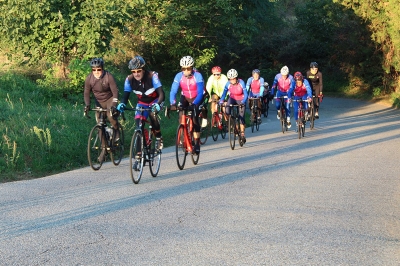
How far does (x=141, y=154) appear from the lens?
10.4 m

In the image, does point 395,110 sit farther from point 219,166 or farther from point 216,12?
point 219,166

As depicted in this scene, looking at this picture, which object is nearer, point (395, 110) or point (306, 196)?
point (306, 196)

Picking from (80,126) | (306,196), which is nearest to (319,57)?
(80,126)

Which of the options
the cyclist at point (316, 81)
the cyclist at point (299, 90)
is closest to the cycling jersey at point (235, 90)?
the cyclist at point (299, 90)

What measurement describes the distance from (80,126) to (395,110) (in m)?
22.2

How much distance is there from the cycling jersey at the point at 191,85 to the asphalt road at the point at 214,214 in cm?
132

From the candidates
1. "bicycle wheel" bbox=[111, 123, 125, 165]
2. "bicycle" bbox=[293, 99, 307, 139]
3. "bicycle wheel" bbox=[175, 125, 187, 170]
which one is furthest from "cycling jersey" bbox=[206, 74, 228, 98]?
"bicycle wheel" bbox=[175, 125, 187, 170]

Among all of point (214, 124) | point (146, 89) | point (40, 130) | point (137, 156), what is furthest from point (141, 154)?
point (214, 124)

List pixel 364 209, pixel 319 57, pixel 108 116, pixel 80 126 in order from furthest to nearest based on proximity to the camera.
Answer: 1. pixel 319 57
2. pixel 80 126
3. pixel 108 116
4. pixel 364 209

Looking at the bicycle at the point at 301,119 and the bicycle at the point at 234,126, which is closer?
the bicycle at the point at 234,126

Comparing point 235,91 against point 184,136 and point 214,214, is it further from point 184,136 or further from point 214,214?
point 214,214

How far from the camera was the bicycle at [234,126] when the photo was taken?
15383 millimetres

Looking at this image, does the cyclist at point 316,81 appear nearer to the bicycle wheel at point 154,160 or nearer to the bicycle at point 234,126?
the bicycle at point 234,126

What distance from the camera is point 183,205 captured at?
8375 millimetres
